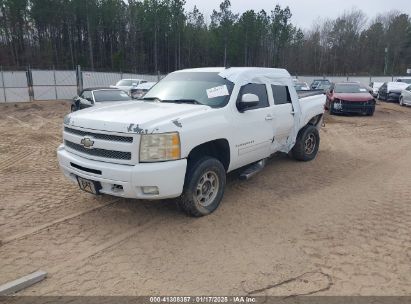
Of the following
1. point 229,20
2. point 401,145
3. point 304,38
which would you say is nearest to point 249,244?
point 401,145

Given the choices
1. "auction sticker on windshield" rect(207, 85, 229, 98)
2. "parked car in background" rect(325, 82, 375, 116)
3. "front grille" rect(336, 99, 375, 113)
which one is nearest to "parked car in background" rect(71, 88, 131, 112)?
"auction sticker on windshield" rect(207, 85, 229, 98)

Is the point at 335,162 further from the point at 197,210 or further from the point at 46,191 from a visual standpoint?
the point at 46,191

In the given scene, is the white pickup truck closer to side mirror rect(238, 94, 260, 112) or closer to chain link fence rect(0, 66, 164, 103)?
side mirror rect(238, 94, 260, 112)

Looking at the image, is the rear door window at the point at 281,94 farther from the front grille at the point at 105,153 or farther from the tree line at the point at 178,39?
the tree line at the point at 178,39

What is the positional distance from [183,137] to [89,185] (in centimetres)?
135

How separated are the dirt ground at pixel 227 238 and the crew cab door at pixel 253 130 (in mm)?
676

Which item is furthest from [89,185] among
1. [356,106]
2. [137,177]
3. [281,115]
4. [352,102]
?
[356,106]

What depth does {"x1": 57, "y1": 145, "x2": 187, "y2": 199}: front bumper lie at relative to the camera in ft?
12.9

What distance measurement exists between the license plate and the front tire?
1.06m

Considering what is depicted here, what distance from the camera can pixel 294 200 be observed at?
5.42 m

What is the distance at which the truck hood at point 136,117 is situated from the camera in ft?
13.0

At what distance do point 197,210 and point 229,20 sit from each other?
217 feet

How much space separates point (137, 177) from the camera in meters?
3.93

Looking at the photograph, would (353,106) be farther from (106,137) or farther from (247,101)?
(106,137)
